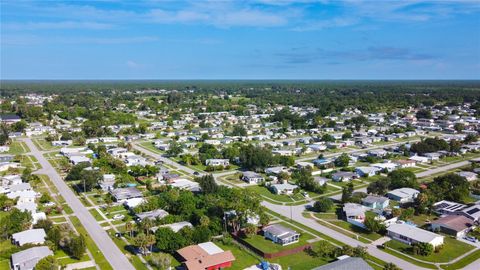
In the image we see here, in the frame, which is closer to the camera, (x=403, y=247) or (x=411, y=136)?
(x=403, y=247)

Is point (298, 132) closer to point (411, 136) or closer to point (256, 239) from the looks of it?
point (411, 136)

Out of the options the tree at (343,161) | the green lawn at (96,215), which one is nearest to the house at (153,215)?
the green lawn at (96,215)

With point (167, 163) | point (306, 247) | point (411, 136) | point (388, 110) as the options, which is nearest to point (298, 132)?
point (411, 136)

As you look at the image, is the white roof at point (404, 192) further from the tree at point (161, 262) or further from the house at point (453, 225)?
the tree at point (161, 262)

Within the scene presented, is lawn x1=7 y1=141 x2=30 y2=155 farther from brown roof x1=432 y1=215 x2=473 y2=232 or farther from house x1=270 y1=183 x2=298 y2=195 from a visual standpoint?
brown roof x1=432 y1=215 x2=473 y2=232

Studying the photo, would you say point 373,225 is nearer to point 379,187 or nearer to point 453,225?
point 453,225

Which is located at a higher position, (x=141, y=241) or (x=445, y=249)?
(x=141, y=241)

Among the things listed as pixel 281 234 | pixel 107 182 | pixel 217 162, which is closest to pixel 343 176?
pixel 217 162
